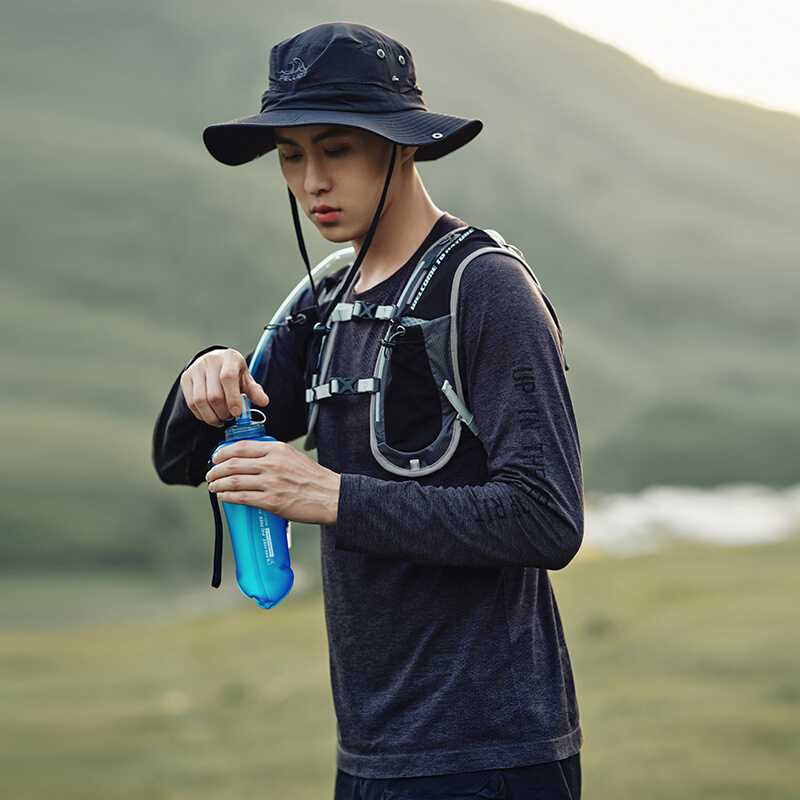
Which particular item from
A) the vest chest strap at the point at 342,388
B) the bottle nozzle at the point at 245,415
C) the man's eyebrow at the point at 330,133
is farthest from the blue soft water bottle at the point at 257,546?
the man's eyebrow at the point at 330,133

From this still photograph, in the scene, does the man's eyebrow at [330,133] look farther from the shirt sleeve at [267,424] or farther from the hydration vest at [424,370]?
the shirt sleeve at [267,424]

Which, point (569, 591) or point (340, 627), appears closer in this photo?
point (340, 627)

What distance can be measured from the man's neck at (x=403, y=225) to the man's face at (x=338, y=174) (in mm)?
45

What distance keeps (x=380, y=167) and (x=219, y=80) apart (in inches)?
60.3

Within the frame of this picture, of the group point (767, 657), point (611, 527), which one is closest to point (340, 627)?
point (611, 527)

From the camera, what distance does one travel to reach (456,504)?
1.10m

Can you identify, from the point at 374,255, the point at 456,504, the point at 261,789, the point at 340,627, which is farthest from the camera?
the point at 261,789

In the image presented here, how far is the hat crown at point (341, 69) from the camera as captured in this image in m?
1.24

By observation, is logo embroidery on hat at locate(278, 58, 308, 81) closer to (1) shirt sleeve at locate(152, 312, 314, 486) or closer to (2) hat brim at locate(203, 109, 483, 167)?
(2) hat brim at locate(203, 109, 483, 167)

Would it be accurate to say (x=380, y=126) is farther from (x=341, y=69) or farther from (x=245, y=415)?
(x=245, y=415)

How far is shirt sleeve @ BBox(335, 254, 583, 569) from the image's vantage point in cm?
109

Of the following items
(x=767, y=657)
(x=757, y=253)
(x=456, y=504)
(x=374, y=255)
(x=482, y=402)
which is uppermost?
(x=757, y=253)

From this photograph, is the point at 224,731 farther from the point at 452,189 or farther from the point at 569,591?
the point at 452,189

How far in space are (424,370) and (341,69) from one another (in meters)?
0.42
